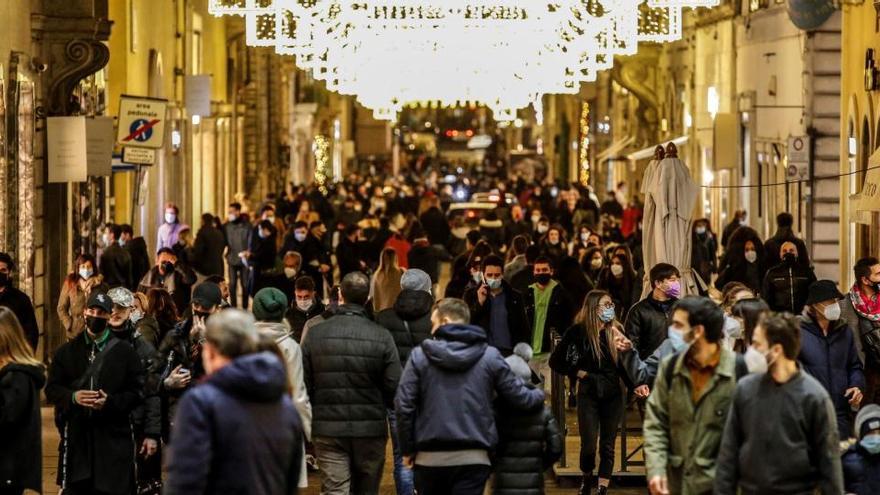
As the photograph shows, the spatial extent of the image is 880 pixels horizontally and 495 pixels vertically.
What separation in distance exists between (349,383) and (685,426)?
2.65m

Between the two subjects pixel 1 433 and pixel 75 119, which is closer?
pixel 1 433

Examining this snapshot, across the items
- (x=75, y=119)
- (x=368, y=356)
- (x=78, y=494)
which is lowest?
(x=78, y=494)

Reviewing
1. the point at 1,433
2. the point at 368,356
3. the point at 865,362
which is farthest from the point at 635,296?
the point at 1,433

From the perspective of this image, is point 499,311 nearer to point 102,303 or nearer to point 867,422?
point 102,303

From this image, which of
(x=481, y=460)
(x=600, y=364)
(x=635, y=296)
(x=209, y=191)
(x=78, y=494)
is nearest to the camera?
(x=481, y=460)

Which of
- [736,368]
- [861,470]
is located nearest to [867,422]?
[861,470]

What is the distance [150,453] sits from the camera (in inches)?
516

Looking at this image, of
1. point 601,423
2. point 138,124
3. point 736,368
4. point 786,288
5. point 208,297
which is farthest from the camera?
point 138,124

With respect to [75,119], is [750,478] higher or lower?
lower

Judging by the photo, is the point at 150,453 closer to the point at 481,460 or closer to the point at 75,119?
the point at 481,460

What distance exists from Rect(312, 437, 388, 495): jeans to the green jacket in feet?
8.35

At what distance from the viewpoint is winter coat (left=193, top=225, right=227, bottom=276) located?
3047cm

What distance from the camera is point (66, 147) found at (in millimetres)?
23859

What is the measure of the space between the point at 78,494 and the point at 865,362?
6.12 meters
